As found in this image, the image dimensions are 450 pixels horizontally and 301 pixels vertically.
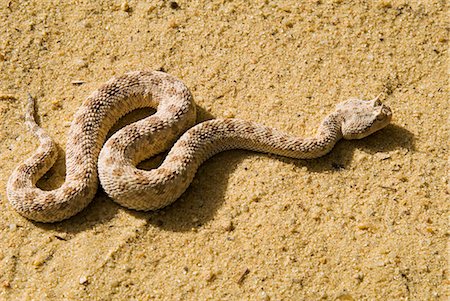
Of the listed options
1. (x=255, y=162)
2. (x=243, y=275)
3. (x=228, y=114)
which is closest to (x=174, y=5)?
(x=228, y=114)

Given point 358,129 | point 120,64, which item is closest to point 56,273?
point 120,64

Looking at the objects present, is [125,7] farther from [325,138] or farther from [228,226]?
[228,226]

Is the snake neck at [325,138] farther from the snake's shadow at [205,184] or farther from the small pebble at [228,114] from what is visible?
the small pebble at [228,114]

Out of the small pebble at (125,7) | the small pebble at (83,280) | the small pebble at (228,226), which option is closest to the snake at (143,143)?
the small pebble at (228,226)

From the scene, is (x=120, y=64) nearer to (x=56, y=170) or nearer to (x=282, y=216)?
(x=56, y=170)

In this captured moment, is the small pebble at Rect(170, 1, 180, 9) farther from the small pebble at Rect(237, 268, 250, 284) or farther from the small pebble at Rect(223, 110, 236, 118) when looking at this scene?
the small pebble at Rect(237, 268, 250, 284)
